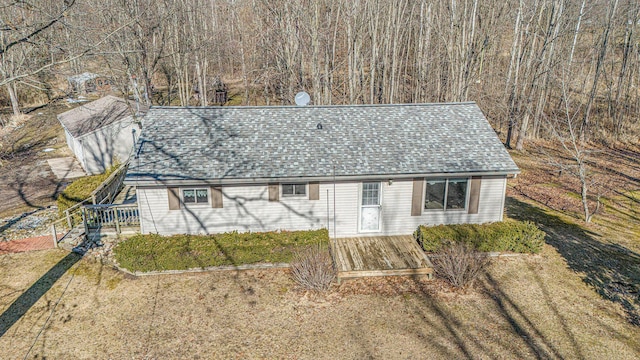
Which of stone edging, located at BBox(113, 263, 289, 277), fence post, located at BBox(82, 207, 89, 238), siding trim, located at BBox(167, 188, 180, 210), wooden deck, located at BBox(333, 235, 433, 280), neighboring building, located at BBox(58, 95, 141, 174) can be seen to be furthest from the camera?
neighboring building, located at BBox(58, 95, 141, 174)

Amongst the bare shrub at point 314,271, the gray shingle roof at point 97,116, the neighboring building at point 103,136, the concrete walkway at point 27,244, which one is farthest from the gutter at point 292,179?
the gray shingle roof at point 97,116

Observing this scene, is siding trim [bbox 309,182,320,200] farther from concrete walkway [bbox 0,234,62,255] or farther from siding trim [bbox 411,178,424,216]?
concrete walkway [bbox 0,234,62,255]

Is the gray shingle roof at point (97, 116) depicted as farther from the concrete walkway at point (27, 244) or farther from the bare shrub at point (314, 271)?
the bare shrub at point (314, 271)

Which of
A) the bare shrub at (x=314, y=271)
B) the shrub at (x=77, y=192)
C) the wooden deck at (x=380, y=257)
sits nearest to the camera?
the bare shrub at (x=314, y=271)

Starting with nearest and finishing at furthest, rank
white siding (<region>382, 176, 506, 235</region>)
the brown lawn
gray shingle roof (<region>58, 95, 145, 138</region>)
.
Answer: the brown lawn → white siding (<region>382, 176, 506, 235</region>) → gray shingle roof (<region>58, 95, 145, 138</region>)

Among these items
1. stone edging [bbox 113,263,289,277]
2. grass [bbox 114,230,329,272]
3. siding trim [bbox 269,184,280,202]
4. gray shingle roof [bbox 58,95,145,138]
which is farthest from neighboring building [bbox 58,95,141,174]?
siding trim [bbox 269,184,280,202]

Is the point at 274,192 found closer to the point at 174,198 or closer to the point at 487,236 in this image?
the point at 174,198
